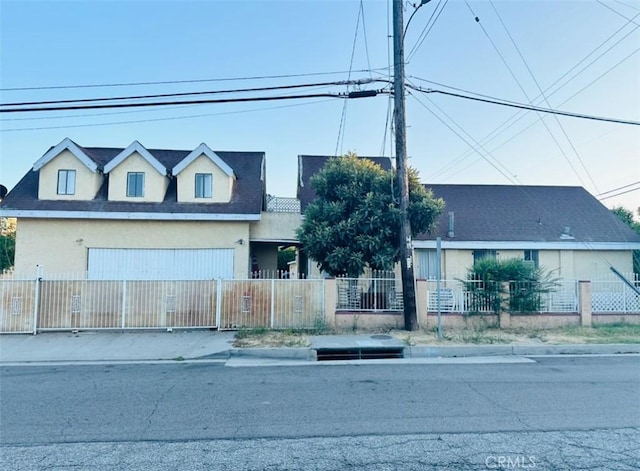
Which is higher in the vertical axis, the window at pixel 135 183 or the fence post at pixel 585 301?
the window at pixel 135 183

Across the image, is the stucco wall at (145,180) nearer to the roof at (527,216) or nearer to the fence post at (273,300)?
the fence post at (273,300)

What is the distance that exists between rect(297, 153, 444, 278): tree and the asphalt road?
5246 millimetres

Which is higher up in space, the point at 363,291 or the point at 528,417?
the point at 363,291

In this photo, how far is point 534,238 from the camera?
17812 mm

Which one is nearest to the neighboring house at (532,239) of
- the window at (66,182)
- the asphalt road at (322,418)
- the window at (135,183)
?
the asphalt road at (322,418)

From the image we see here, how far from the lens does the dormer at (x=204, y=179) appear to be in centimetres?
1577

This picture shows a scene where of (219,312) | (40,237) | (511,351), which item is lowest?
(511,351)

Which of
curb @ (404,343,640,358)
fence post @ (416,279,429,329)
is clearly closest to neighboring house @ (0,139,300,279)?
fence post @ (416,279,429,329)

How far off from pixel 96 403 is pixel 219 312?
643 centimetres

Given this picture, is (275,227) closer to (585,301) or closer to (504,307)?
(504,307)

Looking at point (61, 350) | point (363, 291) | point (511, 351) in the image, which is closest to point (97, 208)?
point (61, 350)

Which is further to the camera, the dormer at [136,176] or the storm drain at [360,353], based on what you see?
the dormer at [136,176]

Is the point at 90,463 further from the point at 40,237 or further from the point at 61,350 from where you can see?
the point at 40,237

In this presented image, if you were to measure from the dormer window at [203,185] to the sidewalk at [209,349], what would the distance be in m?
6.57
